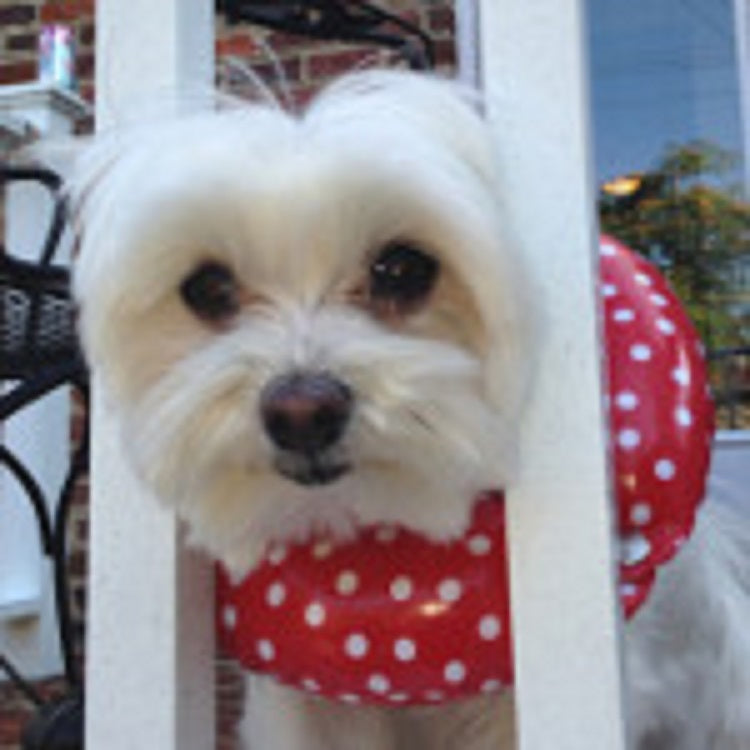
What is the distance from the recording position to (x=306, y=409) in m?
0.98

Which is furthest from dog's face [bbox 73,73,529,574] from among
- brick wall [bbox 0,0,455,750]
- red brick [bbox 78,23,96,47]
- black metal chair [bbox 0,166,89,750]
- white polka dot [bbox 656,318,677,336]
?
red brick [bbox 78,23,96,47]

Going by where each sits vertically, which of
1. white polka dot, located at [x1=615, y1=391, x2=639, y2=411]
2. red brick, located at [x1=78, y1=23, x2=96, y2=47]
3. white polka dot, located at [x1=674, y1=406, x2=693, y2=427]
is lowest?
white polka dot, located at [x1=674, y1=406, x2=693, y2=427]

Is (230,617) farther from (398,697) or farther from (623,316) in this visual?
(623,316)

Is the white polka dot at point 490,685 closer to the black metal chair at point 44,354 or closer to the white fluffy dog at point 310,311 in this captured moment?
the white fluffy dog at point 310,311

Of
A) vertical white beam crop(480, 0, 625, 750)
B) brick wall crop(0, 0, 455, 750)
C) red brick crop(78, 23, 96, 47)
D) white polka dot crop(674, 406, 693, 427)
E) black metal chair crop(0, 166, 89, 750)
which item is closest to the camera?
vertical white beam crop(480, 0, 625, 750)

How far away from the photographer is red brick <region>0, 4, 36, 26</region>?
3.52 meters

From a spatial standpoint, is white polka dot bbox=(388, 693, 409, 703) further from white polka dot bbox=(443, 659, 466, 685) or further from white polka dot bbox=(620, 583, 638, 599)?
white polka dot bbox=(620, 583, 638, 599)

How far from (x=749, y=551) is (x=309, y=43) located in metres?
2.13

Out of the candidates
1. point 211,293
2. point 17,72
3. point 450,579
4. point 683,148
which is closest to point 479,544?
point 450,579

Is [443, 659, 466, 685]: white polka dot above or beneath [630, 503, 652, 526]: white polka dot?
beneath

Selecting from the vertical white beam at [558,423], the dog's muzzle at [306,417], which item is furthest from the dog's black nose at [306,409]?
the vertical white beam at [558,423]

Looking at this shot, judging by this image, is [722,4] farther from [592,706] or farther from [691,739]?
[592,706]

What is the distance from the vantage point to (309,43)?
3.27m

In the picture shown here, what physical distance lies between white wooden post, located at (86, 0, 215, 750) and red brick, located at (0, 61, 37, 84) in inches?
101
